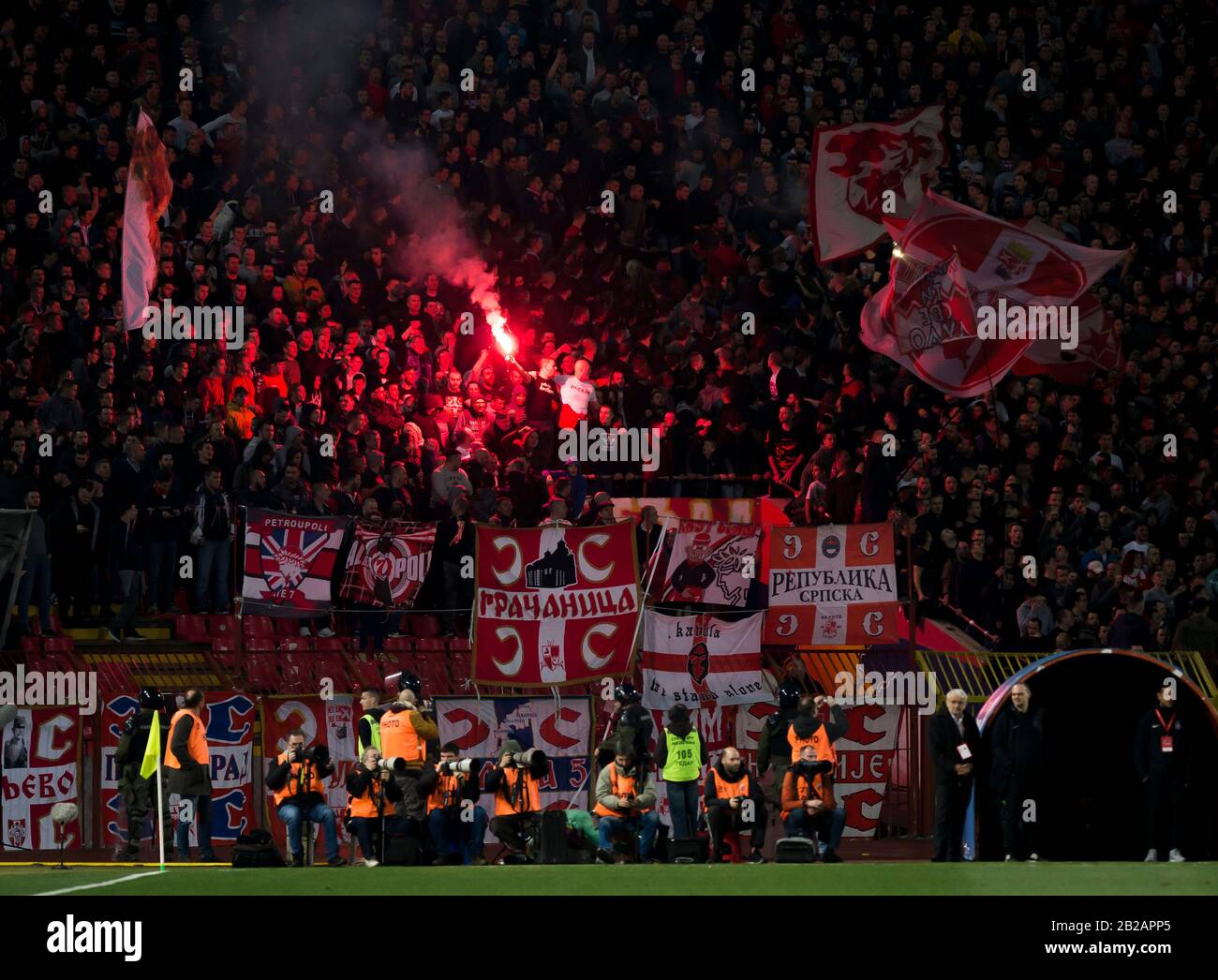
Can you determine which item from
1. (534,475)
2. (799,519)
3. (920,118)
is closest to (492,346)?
(534,475)

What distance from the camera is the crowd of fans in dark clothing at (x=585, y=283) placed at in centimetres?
2211

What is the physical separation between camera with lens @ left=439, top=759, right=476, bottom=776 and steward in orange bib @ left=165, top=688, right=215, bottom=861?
2675 mm

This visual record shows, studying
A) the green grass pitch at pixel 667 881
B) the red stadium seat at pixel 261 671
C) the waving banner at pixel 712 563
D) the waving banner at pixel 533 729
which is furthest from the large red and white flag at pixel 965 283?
the green grass pitch at pixel 667 881

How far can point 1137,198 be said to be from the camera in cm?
2803

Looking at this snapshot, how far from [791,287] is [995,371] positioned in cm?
341

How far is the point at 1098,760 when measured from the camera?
1795cm

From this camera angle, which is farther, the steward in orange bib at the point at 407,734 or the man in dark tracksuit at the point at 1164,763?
the steward in orange bib at the point at 407,734

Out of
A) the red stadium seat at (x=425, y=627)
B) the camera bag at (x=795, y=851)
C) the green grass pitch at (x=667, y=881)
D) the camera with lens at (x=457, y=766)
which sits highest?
the red stadium seat at (x=425, y=627)

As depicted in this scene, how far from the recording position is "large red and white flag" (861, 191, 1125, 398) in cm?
2438

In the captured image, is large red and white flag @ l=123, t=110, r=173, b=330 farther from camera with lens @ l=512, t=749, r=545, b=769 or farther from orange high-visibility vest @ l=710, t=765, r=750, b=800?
orange high-visibility vest @ l=710, t=765, r=750, b=800

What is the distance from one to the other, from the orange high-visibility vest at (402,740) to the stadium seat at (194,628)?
398 centimetres

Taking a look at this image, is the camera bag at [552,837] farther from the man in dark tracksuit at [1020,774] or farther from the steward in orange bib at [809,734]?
the man in dark tracksuit at [1020,774]

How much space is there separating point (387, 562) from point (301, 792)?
347cm

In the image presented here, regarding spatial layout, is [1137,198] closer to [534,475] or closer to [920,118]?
[920,118]
